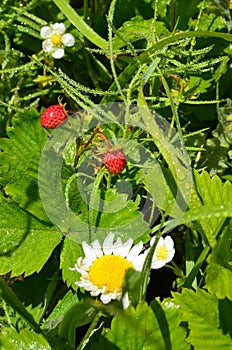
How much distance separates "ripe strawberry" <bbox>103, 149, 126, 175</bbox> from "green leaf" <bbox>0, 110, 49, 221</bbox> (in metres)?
0.16

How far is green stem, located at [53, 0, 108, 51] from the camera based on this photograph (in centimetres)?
141

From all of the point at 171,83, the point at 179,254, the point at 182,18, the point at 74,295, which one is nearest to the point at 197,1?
the point at 182,18

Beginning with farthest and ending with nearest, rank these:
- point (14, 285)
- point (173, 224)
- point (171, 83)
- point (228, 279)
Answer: point (171, 83), point (14, 285), point (173, 224), point (228, 279)

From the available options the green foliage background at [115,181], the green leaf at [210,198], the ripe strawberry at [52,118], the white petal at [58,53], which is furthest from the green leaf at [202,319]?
the white petal at [58,53]

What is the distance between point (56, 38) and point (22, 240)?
1.78ft

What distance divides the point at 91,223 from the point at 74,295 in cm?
14

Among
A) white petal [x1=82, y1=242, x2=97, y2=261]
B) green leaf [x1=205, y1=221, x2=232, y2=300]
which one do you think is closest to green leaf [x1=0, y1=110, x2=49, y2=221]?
white petal [x1=82, y1=242, x2=97, y2=261]

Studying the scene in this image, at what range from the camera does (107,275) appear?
1106 millimetres

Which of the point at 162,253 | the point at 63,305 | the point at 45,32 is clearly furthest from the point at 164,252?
the point at 45,32

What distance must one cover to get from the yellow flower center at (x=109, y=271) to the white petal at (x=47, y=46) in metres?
0.62

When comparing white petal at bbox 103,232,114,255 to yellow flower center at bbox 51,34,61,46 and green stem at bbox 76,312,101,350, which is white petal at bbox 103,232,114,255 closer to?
green stem at bbox 76,312,101,350

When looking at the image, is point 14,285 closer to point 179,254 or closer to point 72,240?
point 72,240

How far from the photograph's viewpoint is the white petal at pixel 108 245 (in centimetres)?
117

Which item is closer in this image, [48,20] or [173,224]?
[173,224]
